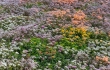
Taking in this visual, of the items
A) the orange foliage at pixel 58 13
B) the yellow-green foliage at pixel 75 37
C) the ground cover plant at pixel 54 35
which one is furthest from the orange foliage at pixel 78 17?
the yellow-green foliage at pixel 75 37

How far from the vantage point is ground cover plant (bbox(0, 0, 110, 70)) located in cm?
1271

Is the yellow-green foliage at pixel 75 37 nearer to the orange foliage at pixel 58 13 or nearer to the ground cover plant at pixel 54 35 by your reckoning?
the ground cover plant at pixel 54 35

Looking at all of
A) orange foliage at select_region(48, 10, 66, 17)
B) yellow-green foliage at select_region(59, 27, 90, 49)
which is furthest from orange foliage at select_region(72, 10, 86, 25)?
yellow-green foliage at select_region(59, 27, 90, 49)

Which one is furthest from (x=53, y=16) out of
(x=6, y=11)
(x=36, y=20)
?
(x=6, y=11)

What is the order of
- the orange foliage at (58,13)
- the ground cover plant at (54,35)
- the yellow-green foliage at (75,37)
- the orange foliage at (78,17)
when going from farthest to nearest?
the orange foliage at (58,13) < the orange foliage at (78,17) < the yellow-green foliage at (75,37) < the ground cover plant at (54,35)

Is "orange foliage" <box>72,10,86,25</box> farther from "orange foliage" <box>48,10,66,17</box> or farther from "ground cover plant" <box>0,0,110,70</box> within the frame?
"orange foliage" <box>48,10,66,17</box>

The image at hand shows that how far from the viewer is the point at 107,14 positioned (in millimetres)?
19016

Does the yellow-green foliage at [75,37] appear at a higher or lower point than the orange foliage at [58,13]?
lower

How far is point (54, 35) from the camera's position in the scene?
15.3 meters

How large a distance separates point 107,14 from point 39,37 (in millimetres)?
6131

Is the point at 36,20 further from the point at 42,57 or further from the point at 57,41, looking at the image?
the point at 42,57

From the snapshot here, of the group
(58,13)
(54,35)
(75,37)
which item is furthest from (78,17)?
(54,35)

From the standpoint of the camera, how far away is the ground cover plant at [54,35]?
41.7ft

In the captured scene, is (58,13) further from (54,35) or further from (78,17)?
(54,35)
